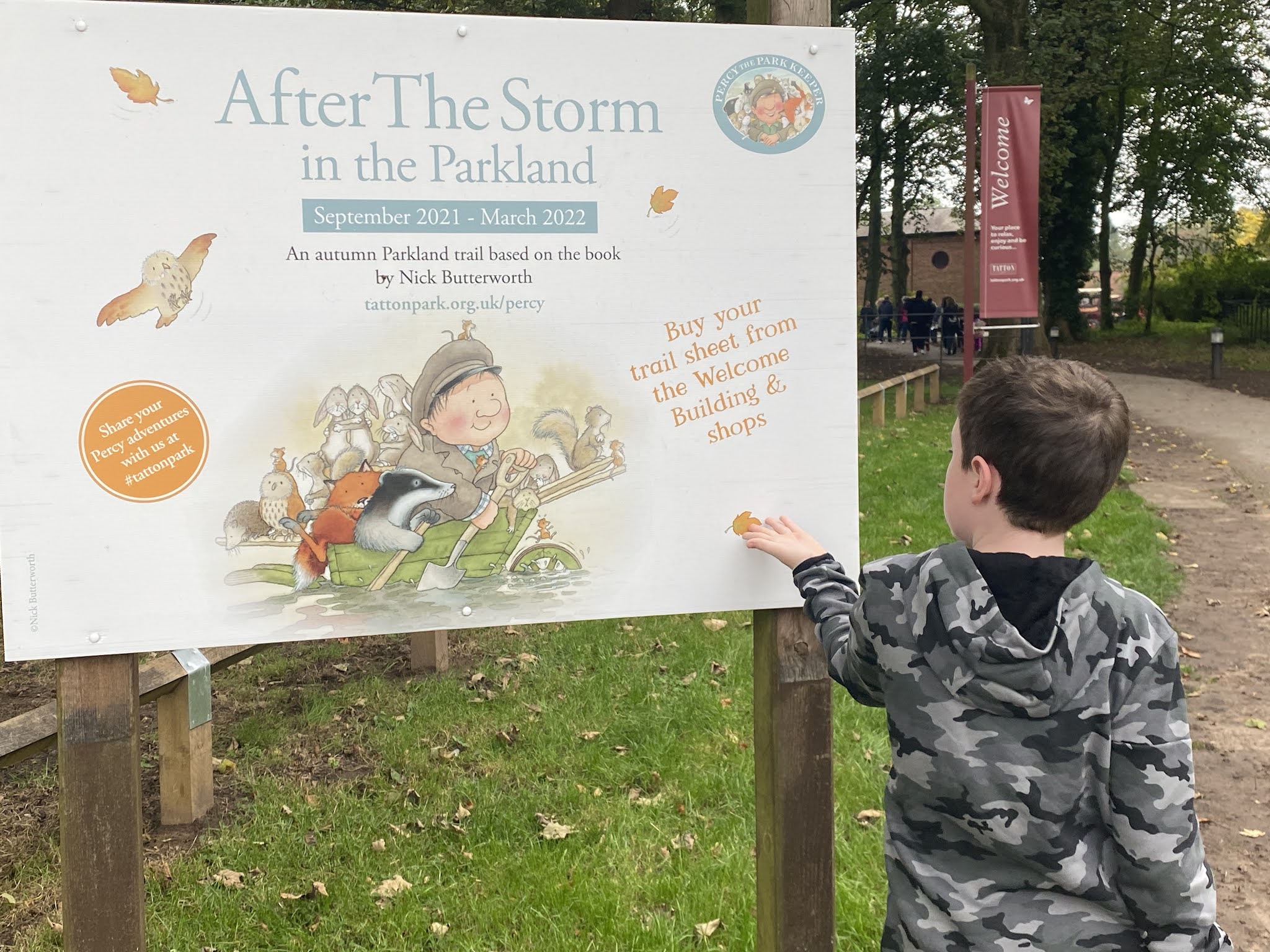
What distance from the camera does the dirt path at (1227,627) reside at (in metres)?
3.81

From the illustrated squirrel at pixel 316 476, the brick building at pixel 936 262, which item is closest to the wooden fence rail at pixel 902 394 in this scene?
the illustrated squirrel at pixel 316 476

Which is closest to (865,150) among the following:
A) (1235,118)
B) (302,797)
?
(1235,118)

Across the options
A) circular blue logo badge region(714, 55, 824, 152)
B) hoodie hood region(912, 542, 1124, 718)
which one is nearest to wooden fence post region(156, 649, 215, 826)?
circular blue logo badge region(714, 55, 824, 152)

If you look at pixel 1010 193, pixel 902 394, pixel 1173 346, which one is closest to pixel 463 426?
pixel 1010 193

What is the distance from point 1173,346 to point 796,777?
99.9 ft

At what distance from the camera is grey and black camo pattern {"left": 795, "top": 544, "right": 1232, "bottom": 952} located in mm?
1670

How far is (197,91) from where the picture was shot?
2064 mm

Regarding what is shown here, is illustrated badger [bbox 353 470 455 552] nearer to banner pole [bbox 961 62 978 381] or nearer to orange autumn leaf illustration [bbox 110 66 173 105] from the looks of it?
orange autumn leaf illustration [bbox 110 66 173 105]

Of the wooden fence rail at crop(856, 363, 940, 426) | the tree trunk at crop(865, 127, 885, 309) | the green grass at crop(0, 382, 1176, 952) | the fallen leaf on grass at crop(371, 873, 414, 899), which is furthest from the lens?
the tree trunk at crop(865, 127, 885, 309)

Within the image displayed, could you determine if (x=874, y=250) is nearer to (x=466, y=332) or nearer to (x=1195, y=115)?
(x=1195, y=115)

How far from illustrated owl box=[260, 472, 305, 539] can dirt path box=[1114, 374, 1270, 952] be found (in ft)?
9.78

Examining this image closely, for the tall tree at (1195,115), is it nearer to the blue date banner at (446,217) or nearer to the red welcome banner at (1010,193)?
the red welcome banner at (1010,193)

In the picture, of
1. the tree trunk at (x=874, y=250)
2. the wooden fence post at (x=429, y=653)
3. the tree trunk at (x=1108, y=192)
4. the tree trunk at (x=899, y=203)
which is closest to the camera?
the wooden fence post at (x=429, y=653)

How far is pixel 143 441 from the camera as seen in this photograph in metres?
2.08
